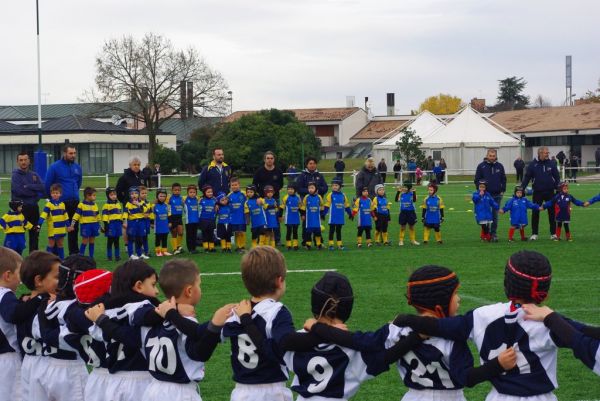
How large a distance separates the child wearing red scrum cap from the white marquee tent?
168 feet

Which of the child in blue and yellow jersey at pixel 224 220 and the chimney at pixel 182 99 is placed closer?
the child in blue and yellow jersey at pixel 224 220

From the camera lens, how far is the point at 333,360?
4.45 m

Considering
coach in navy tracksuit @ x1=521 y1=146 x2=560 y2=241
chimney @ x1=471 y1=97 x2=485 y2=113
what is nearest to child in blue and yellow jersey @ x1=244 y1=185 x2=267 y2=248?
coach in navy tracksuit @ x1=521 y1=146 x2=560 y2=241

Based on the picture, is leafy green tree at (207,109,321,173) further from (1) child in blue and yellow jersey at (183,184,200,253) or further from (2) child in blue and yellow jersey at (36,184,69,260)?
(2) child in blue and yellow jersey at (36,184,69,260)

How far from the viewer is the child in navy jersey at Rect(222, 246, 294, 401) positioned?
461cm

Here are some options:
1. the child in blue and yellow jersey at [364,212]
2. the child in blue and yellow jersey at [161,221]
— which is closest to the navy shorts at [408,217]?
the child in blue and yellow jersey at [364,212]

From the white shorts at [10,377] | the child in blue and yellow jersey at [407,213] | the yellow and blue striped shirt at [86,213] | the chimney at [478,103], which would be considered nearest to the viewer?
the white shorts at [10,377]

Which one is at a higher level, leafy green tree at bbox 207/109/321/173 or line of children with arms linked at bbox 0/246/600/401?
leafy green tree at bbox 207/109/321/173

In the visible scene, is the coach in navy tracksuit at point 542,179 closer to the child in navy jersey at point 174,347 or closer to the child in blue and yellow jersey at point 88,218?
the child in blue and yellow jersey at point 88,218

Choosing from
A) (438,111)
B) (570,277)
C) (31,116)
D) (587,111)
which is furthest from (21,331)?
(438,111)

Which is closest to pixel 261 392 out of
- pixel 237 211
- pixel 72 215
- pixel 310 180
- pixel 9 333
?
pixel 9 333

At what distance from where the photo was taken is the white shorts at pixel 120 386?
17.1ft

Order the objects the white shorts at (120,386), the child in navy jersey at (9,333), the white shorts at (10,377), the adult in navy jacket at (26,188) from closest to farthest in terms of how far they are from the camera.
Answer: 1. the white shorts at (120,386)
2. the child in navy jersey at (9,333)
3. the white shorts at (10,377)
4. the adult in navy jacket at (26,188)

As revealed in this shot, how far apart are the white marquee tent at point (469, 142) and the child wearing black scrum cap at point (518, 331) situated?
51134 mm
